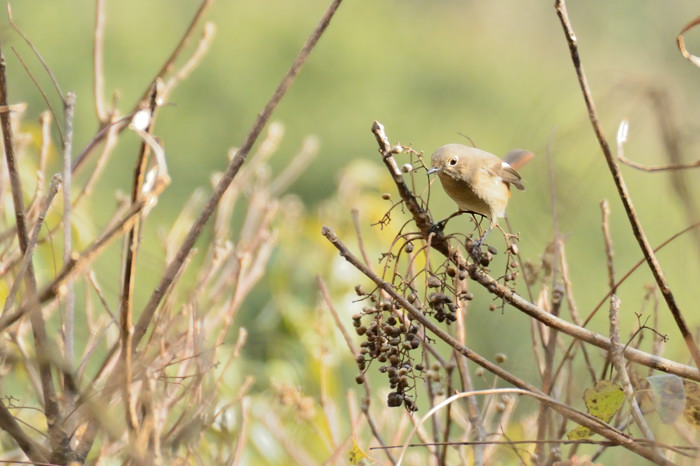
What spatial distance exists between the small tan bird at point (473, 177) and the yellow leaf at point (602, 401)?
63 cm

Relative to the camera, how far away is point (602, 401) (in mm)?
852

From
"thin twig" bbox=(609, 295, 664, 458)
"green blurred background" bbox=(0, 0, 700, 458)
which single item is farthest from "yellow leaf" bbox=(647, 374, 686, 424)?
"green blurred background" bbox=(0, 0, 700, 458)

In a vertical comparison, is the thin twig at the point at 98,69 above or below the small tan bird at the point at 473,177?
below

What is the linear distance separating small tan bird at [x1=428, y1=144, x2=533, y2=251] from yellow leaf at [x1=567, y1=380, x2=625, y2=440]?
628 mm

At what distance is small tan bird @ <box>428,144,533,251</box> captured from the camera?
1491 millimetres

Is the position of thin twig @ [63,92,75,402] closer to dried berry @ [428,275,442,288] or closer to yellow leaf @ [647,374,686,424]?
dried berry @ [428,275,442,288]

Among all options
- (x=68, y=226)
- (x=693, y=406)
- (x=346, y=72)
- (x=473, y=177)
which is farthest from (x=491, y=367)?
(x=346, y=72)

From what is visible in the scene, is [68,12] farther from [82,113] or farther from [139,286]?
[139,286]

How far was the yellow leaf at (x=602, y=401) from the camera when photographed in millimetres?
844

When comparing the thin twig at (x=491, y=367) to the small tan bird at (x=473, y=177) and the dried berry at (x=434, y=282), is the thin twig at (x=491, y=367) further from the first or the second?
the small tan bird at (x=473, y=177)

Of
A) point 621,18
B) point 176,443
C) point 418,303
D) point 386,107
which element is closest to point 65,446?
point 176,443

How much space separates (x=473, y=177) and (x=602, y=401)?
2.31ft

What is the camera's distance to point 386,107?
1789 cm

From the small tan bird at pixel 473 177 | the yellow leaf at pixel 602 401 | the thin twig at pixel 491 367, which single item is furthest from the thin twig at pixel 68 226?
the small tan bird at pixel 473 177
